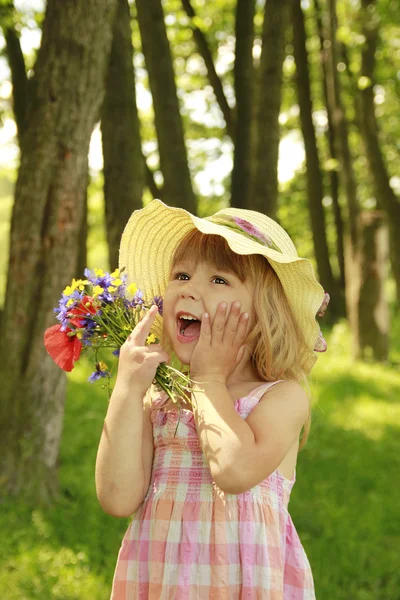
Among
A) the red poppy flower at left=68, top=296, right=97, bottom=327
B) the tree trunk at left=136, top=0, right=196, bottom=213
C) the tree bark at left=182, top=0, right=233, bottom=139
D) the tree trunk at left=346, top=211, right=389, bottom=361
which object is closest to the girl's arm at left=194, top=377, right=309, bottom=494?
the red poppy flower at left=68, top=296, right=97, bottom=327

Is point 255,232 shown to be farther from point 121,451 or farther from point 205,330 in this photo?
point 121,451

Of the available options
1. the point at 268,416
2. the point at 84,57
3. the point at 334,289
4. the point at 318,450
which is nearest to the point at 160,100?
the point at 84,57

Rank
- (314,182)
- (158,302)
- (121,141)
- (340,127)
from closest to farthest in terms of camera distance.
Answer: (158,302), (121,141), (340,127), (314,182)

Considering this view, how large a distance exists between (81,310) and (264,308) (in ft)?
1.95

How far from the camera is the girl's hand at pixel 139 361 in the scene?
2.35 meters

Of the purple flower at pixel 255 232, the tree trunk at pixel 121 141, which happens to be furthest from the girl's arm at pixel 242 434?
the tree trunk at pixel 121 141

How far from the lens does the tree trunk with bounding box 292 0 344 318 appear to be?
14312 millimetres

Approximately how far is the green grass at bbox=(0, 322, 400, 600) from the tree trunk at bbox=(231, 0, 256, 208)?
2454mm

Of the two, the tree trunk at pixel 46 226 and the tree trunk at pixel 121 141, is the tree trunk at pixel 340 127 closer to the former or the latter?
the tree trunk at pixel 121 141

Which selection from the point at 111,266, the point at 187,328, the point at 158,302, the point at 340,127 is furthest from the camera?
the point at 340,127

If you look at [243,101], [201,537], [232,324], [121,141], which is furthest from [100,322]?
[243,101]

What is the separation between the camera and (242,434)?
2.29 meters

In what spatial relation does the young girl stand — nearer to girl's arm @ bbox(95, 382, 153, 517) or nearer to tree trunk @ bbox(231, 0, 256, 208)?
girl's arm @ bbox(95, 382, 153, 517)

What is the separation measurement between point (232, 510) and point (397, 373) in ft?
26.8
